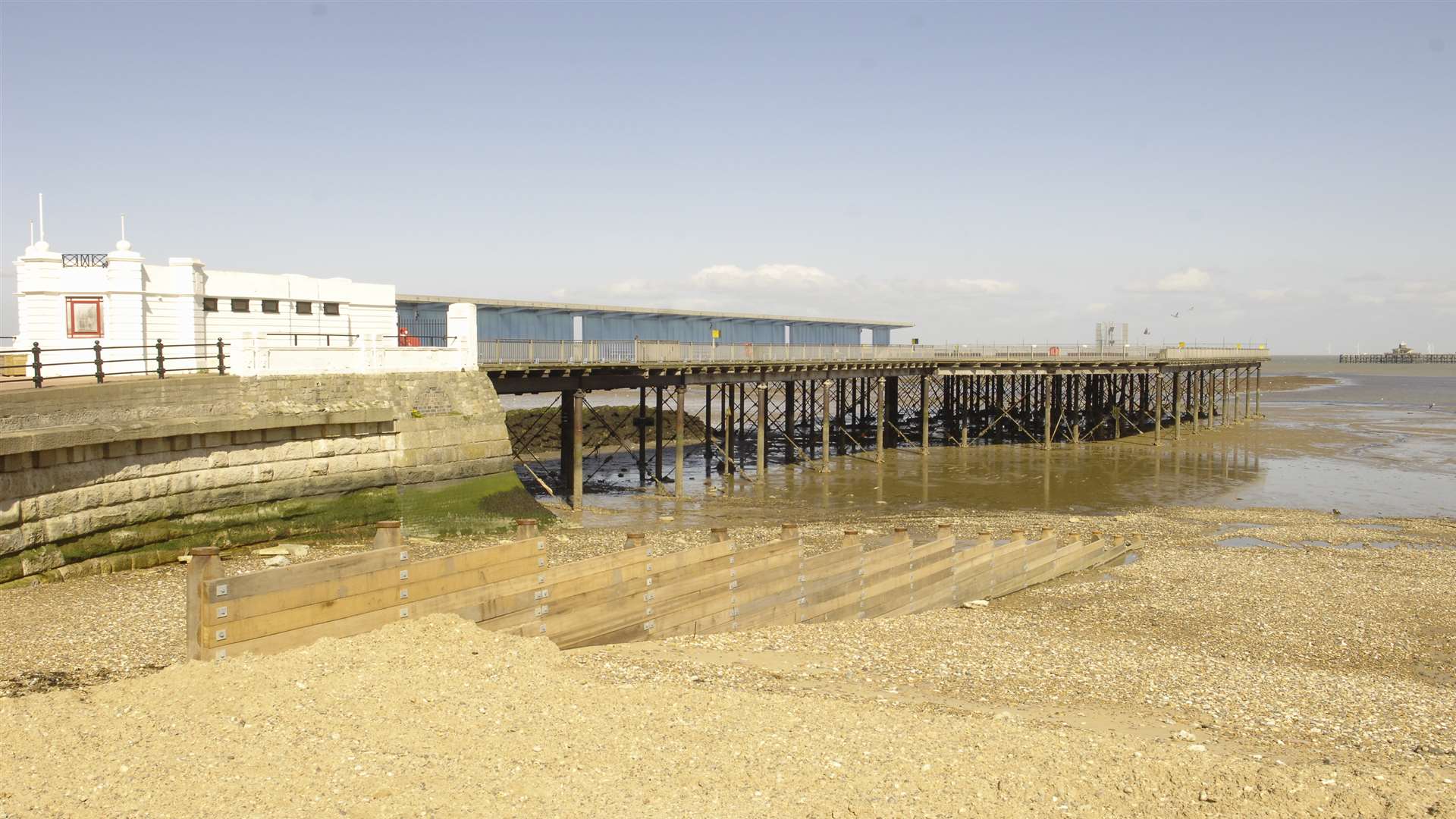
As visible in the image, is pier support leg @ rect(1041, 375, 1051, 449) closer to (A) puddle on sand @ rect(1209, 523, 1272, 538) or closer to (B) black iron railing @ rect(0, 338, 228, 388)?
(A) puddle on sand @ rect(1209, 523, 1272, 538)

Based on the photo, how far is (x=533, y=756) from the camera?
745cm

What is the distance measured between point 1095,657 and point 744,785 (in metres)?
7.17

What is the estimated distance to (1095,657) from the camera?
12.5 metres

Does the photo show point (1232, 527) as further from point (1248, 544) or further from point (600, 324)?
Result: point (600, 324)

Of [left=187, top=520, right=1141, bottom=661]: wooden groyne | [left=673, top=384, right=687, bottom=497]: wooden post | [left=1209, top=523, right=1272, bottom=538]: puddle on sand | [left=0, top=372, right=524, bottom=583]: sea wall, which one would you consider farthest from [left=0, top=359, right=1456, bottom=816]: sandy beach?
[left=673, top=384, right=687, bottom=497]: wooden post

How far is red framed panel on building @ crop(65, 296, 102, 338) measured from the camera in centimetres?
2195

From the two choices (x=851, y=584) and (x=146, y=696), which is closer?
(x=146, y=696)

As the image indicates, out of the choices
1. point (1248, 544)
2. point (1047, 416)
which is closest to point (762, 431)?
point (1248, 544)

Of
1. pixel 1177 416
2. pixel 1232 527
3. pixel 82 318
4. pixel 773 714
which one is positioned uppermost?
pixel 82 318

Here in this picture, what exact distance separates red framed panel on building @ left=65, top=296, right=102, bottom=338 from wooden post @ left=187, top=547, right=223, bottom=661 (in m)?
17.3

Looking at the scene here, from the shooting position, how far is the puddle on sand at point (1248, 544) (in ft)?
74.9

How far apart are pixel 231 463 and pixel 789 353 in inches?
939

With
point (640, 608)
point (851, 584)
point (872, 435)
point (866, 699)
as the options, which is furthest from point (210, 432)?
point (872, 435)

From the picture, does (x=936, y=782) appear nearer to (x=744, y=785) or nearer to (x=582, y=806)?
(x=744, y=785)
